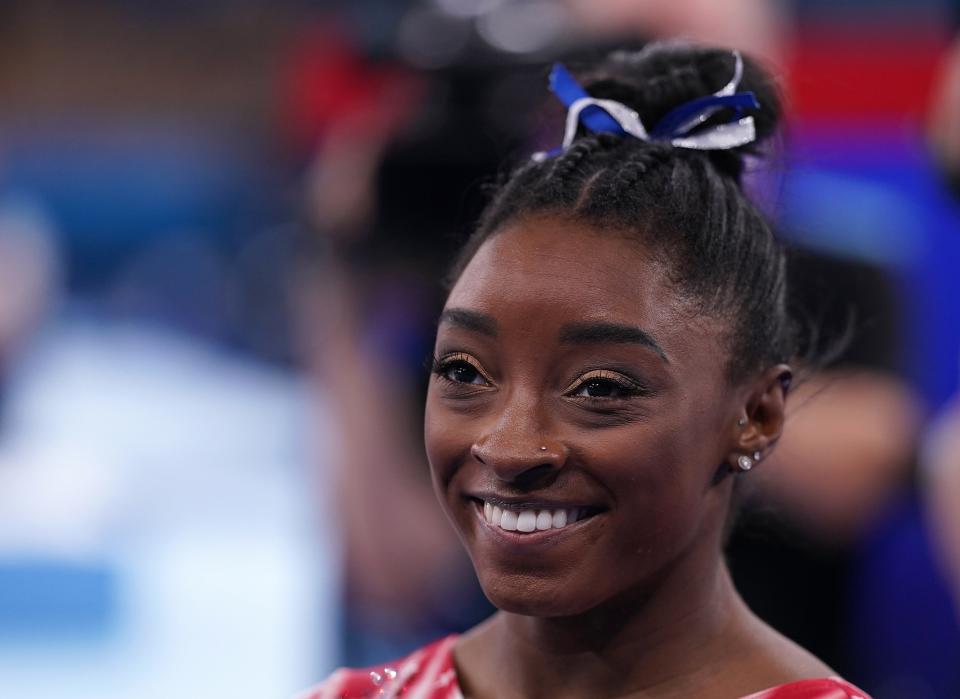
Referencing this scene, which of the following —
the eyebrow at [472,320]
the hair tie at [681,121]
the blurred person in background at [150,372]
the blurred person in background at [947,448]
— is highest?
the hair tie at [681,121]

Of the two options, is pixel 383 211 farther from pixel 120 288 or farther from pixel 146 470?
pixel 120 288

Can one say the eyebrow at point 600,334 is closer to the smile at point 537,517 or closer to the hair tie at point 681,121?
the smile at point 537,517

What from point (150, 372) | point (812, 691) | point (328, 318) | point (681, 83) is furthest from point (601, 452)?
point (150, 372)

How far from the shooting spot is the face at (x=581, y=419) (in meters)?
0.97

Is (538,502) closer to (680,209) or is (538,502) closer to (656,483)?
(656,483)

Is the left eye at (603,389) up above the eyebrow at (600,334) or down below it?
below

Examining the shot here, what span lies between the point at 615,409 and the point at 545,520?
10 centimetres

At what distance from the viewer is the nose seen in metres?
0.97

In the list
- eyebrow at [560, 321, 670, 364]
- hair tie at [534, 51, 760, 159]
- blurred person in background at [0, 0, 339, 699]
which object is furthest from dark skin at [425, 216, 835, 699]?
blurred person in background at [0, 0, 339, 699]

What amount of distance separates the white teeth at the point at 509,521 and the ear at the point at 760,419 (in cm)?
18

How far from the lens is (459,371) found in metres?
1.05

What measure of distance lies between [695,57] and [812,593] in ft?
3.07

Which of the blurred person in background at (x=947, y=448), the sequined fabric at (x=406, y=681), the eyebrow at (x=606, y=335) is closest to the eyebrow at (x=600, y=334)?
the eyebrow at (x=606, y=335)

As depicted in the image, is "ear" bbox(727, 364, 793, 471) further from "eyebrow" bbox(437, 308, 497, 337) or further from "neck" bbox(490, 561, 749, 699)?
"eyebrow" bbox(437, 308, 497, 337)
